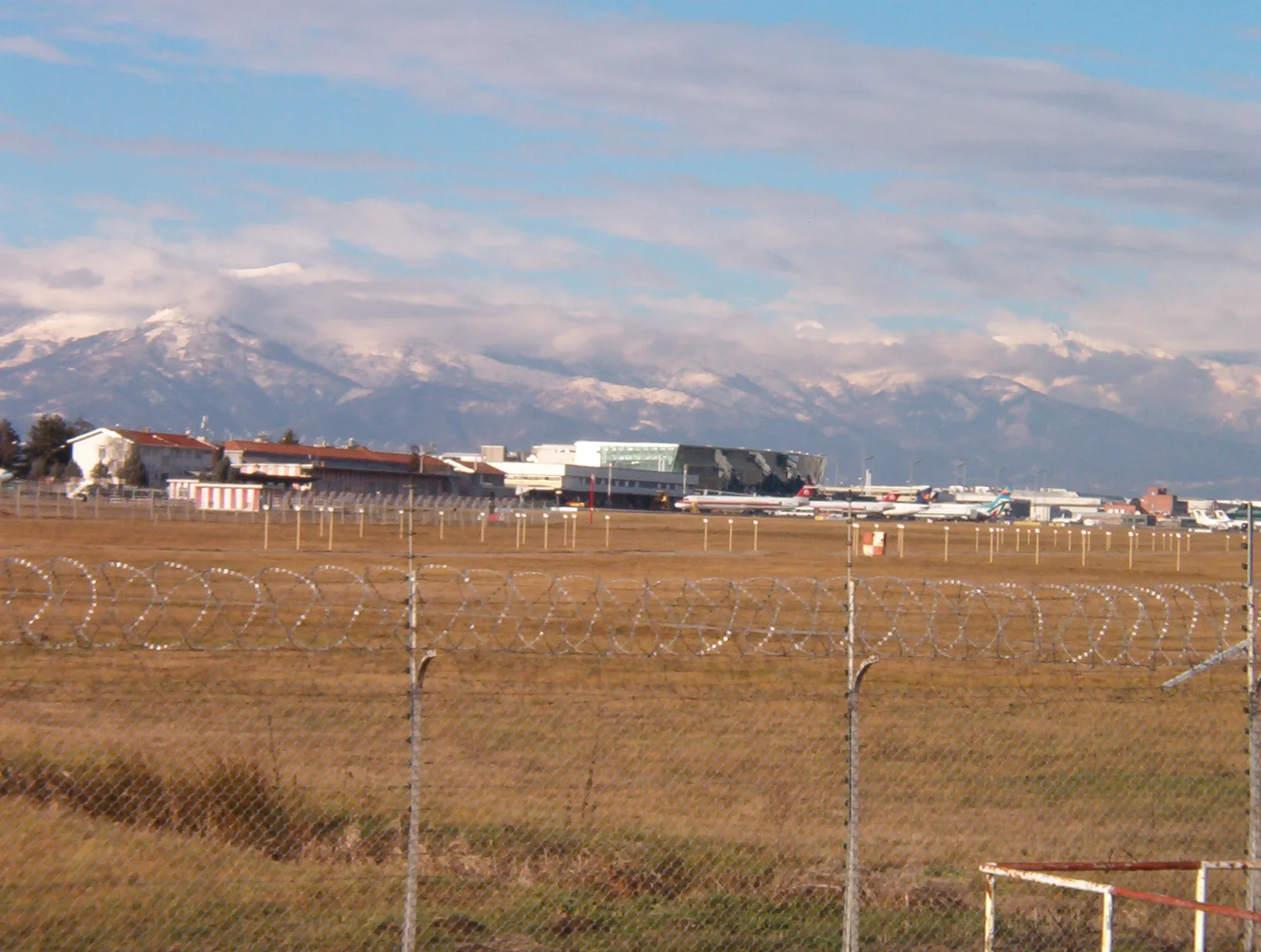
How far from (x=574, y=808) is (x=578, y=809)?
0.22ft

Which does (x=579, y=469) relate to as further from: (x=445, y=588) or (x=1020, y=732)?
(x=1020, y=732)

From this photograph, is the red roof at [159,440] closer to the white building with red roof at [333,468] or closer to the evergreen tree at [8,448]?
the white building with red roof at [333,468]

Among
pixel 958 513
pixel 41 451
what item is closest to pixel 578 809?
pixel 41 451

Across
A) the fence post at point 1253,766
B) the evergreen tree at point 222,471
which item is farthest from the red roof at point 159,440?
the fence post at point 1253,766

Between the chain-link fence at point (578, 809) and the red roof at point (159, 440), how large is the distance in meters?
129

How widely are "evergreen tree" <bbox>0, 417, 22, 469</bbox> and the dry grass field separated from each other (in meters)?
124

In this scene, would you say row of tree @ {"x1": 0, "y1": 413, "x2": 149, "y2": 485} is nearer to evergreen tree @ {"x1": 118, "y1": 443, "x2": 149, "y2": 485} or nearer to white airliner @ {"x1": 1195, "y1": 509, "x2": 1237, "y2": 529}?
evergreen tree @ {"x1": 118, "y1": 443, "x2": 149, "y2": 485}

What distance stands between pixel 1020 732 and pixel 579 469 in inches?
6684

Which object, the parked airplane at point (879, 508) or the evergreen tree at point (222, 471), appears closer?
the evergreen tree at point (222, 471)

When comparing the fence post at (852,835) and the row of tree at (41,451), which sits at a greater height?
the row of tree at (41,451)

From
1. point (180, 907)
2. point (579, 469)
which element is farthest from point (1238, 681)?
point (579, 469)

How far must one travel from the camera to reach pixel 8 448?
136 meters

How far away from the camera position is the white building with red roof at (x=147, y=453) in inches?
5561

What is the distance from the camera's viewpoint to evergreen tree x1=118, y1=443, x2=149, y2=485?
131 meters
